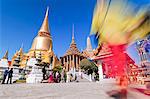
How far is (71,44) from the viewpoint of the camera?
42.5 m

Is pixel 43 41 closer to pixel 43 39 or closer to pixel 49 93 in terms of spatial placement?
pixel 43 39

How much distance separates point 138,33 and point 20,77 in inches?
672

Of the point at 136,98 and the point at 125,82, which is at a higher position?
the point at 125,82

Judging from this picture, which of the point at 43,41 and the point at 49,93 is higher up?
the point at 43,41

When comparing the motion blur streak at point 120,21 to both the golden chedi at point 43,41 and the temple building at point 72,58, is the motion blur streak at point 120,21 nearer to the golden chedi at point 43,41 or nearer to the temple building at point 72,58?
the golden chedi at point 43,41

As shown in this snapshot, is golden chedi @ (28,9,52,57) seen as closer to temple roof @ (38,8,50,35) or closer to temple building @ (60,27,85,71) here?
temple roof @ (38,8,50,35)

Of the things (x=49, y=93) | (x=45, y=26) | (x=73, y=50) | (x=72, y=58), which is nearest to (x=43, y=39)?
(x=45, y=26)

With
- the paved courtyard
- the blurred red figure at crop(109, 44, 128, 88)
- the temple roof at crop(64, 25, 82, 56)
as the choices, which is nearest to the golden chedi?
the temple roof at crop(64, 25, 82, 56)

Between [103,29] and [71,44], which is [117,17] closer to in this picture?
[103,29]

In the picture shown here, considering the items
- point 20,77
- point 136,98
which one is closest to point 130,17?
point 136,98

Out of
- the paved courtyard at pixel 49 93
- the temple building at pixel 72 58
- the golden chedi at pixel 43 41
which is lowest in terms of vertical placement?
the paved courtyard at pixel 49 93

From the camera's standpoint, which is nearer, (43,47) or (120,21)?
(120,21)

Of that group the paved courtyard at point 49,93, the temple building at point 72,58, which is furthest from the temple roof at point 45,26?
the paved courtyard at point 49,93

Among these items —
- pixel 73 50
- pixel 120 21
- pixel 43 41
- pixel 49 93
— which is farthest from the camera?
pixel 73 50
